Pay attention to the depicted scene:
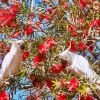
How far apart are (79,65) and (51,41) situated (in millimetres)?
713

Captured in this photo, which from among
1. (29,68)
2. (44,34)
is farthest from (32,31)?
(29,68)

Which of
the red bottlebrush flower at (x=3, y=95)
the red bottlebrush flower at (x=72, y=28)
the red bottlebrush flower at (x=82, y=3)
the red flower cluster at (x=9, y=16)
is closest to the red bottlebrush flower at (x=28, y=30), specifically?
the red flower cluster at (x=9, y=16)

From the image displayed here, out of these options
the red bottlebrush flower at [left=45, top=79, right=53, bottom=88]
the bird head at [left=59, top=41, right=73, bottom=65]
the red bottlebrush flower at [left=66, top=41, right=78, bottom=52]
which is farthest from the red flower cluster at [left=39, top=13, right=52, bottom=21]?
the bird head at [left=59, top=41, right=73, bottom=65]

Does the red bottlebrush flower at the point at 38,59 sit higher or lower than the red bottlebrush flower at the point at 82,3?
lower

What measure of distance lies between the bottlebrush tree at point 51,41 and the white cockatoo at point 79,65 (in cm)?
5

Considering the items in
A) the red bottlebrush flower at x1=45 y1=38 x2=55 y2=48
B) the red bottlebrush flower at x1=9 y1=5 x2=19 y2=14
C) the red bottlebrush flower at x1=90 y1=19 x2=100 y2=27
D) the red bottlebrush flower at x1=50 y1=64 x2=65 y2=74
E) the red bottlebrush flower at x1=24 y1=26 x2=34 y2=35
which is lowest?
the red bottlebrush flower at x1=50 y1=64 x2=65 y2=74

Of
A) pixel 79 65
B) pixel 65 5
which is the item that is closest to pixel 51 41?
pixel 79 65

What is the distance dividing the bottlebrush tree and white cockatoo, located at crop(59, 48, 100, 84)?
0.05 m

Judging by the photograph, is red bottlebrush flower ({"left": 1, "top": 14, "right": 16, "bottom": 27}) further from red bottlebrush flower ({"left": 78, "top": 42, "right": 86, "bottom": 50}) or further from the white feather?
the white feather

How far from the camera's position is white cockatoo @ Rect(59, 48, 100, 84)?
4552 millimetres

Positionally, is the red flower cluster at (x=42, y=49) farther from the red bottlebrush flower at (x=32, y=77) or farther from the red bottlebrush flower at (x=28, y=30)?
the red bottlebrush flower at (x=28, y=30)

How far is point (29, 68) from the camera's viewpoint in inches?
206

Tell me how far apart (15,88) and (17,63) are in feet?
0.86

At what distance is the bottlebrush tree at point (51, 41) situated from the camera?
4.86 metres
